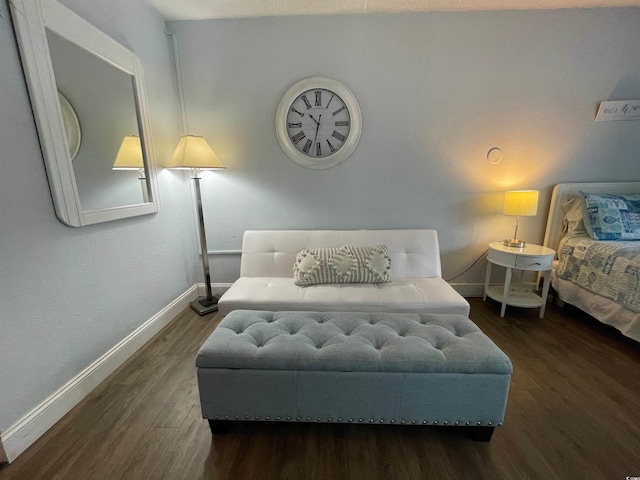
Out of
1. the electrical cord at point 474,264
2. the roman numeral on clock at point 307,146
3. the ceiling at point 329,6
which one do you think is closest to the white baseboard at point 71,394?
the roman numeral on clock at point 307,146

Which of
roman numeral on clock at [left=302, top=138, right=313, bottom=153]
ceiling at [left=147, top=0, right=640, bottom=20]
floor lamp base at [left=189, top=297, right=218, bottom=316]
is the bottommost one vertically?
floor lamp base at [left=189, top=297, right=218, bottom=316]

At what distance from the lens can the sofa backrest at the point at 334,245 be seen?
7.70 ft

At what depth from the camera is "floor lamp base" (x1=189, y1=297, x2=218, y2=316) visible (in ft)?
7.97

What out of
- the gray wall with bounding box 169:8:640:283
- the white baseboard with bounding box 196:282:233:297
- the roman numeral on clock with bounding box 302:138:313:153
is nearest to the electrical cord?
the gray wall with bounding box 169:8:640:283

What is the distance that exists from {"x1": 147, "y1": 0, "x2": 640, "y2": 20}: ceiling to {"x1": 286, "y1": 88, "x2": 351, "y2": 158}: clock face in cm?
→ 59

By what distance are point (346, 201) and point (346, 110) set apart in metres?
0.80

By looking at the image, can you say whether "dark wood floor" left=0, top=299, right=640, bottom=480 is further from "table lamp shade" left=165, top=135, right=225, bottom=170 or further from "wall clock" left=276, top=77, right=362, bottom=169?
"wall clock" left=276, top=77, right=362, bottom=169

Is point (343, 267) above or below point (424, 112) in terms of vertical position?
below

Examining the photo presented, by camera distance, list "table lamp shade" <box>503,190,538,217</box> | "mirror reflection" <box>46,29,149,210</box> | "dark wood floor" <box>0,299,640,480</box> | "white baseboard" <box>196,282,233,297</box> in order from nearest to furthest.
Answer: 1. "dark wood floor" <box>0,299,640,480</box>
2. "mirror reflection" <box>46,29,149,210</box>
3. "table lamp shade" <box>503,190,538,217</box>
4. "white baseboard" <box>196,282,233,297</box>

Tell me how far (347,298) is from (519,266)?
1.48m

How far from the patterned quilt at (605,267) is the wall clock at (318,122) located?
2.11 m

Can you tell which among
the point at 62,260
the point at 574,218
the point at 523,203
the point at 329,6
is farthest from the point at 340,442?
the point at 329,6

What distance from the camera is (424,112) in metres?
2.39

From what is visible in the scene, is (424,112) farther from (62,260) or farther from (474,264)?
(62,260)
